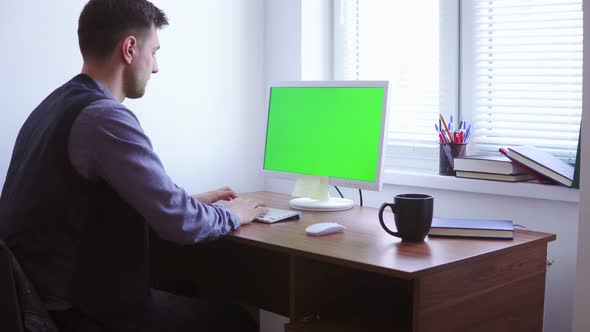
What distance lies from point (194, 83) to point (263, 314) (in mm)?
964

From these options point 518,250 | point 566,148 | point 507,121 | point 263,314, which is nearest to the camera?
point 518,250

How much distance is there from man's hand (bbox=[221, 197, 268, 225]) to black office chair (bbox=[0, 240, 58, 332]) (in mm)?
648

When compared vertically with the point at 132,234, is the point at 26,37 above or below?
above

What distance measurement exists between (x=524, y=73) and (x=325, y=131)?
67cm

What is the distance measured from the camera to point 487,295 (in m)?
1.84

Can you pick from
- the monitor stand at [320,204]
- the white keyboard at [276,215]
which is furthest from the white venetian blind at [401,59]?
the white keyboard at [276,215]

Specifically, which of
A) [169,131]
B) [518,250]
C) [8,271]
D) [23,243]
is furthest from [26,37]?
[518,250]

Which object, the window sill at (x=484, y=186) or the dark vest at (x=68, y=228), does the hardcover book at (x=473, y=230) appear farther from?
the dark vest at (x=68, y=228)

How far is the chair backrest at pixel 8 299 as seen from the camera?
1.51 metres

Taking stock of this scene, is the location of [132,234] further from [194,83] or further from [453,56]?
[453,56]

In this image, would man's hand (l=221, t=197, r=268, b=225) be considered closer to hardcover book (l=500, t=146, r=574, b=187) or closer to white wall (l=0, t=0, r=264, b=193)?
white wall (l=0, t=0, r=264, b=193)

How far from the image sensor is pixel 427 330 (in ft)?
5.57

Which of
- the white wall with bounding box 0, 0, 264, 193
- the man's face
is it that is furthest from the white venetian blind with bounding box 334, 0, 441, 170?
the man's face

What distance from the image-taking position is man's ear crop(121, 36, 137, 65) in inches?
76.4
